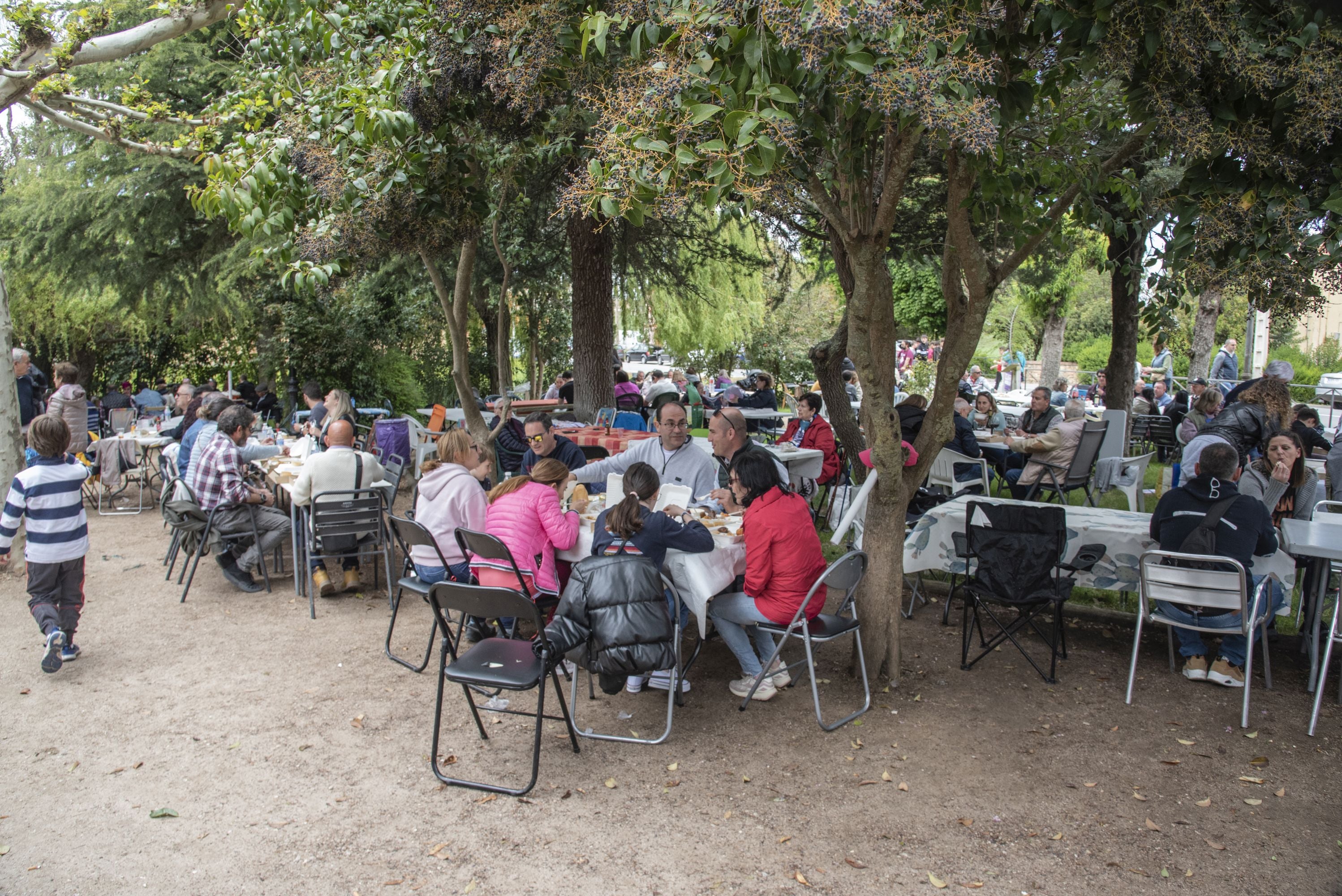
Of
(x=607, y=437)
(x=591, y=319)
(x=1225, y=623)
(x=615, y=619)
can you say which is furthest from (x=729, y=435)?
(x=591, y=319)

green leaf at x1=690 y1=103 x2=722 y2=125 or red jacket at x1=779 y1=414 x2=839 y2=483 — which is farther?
red jacket at x1=779 y1=414 x2=839 y2=483

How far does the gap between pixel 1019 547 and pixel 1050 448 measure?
156 inches

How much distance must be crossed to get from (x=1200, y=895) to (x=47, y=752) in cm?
497

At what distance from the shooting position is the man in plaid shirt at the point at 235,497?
22.1ft

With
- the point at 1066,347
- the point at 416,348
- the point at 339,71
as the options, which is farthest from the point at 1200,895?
the point at 1066,347

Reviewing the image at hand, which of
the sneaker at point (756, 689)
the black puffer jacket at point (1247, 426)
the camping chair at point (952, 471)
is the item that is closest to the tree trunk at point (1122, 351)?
the camping chair at point (952, 471)

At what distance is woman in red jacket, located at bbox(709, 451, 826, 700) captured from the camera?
14.9ft

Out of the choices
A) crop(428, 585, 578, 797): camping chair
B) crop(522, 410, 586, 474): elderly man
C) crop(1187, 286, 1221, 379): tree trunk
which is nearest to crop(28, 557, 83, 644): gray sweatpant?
crop(428, 585, 578, 797): camping chair

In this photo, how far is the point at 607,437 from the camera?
9.03m

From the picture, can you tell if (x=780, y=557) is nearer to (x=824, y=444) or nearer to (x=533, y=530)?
(x=533, y=530)

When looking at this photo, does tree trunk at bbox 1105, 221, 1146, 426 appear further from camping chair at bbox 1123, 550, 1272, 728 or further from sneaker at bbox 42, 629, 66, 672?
sneaker at bbox 42, 629, 66, 672

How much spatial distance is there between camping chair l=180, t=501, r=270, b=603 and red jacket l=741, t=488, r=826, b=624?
4.21m

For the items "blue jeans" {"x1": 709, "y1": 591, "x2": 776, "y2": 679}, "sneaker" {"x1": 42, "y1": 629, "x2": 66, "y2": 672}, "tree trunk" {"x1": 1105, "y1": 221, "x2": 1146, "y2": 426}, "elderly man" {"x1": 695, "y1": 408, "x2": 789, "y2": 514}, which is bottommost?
"sneaker" {"x1": 42, "y1": 629, "x2": 66, "y2": 672}

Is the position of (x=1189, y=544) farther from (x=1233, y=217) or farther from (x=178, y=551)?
(x=178, y=551)
